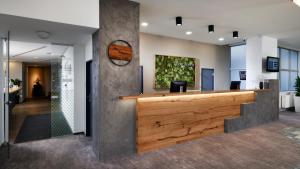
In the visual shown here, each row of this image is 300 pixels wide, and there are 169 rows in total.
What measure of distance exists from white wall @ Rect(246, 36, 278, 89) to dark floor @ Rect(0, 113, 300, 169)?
8.83 ft

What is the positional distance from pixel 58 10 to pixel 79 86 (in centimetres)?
230

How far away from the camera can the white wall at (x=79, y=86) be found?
482cm

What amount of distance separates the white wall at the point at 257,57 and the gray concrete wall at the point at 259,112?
560 millimetres

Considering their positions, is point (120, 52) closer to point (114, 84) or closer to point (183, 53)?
point (114, 84)

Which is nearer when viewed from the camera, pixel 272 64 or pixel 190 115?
pixel 190 115

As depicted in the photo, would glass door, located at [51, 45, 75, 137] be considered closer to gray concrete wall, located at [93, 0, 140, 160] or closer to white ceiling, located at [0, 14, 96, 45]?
white ceiling, located at [0, 14, 96, 45]

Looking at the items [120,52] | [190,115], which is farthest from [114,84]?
[190,115]

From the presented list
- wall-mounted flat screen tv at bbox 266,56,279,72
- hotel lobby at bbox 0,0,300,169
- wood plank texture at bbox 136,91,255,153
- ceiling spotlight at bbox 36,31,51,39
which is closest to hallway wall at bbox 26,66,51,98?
hotel lobby at bbox 0,0,300,169

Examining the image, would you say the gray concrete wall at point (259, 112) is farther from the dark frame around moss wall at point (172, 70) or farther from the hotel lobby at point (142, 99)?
the dark frame around moss wall at point (172, 70)

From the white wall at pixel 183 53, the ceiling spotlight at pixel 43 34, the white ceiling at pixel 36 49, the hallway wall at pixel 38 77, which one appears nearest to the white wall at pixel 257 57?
the white wall at pixel 183 53

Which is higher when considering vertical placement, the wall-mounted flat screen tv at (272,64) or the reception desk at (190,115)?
the wall-mounted flat screen tv at (272,64)

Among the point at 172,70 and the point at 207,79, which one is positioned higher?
the point at 172,70

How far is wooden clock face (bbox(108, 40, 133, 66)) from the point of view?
3.39 meters

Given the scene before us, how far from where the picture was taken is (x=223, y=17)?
4715 millimetres
